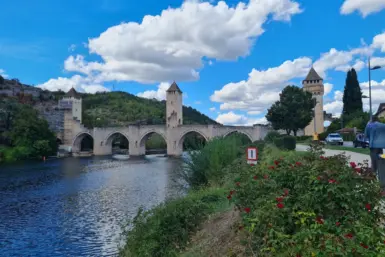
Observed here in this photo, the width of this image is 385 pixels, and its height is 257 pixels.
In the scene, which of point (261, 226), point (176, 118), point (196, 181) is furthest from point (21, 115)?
point (261, 226)

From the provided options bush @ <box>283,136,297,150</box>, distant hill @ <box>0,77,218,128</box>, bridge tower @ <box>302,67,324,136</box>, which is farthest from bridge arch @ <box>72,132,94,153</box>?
bush @ <box>283,136,297,150</box>

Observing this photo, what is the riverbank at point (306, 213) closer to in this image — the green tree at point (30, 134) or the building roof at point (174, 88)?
the green tree at point (30, 134)

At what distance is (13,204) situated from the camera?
17406 millimetres

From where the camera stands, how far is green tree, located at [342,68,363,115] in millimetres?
57312

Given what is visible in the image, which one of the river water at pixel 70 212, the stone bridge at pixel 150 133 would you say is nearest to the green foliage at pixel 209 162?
the river water at pixel 70 212

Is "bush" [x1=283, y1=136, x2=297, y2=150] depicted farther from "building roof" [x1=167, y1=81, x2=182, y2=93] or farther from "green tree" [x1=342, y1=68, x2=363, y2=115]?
"building roof" [x1=167, y1=81, x2=182, y2=93]

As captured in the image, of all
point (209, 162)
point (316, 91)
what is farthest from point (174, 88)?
point (209, 162)

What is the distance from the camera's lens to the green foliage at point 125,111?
102938 millimetres

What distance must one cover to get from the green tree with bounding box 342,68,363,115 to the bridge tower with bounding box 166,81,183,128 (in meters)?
30.4

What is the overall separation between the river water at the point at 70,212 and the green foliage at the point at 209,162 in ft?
8.02

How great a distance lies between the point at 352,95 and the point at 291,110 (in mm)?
22512

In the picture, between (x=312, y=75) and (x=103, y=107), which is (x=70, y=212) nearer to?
(x=312, y=75)

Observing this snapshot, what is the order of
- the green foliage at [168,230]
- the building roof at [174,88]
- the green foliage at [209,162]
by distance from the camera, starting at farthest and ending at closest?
the building roof at [174,88] < the green foliage at [209,162] < the green foliage at [168,230]

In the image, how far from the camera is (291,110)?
4169cm
